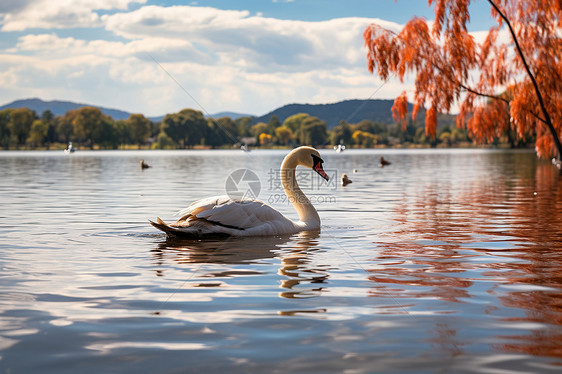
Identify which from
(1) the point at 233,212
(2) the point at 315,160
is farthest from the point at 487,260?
(2) the point at 315,160

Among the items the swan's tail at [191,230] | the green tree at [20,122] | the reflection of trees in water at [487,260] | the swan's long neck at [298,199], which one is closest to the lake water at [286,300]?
the reflection of trees in water at [487,260]

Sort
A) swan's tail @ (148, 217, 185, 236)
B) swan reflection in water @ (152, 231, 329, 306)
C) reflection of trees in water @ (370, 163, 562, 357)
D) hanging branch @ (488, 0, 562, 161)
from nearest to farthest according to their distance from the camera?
reflection of trees in water @ (370, 163, 562, 357), swan reflection in water @ (152, 231, 329, 306), swan's tail @ (148, 217, 185, 236), hanging branch @ (488, 0, 562, 161)

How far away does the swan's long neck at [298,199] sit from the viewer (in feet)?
47.3

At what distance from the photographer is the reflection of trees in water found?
282 inches

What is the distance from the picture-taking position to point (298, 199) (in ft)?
48.3

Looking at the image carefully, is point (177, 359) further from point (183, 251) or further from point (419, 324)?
point (183, 251)

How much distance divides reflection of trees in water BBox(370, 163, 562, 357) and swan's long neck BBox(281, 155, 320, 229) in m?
1.73

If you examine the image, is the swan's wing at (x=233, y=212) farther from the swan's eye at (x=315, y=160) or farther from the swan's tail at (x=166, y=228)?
the swan's eye at (x=315, y=160)

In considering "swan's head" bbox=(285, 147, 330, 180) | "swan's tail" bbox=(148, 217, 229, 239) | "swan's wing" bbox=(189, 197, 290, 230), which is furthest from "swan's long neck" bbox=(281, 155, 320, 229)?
"swan's tail" bbox=(148, 217, 229, 239)

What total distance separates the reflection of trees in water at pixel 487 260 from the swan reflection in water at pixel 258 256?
895 mm

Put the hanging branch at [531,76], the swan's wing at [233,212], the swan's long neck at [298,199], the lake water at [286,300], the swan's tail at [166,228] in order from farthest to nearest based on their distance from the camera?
the hanging branch at [531,76] → the swan's long neck at [298,199] → the swan's wing at [233,212] → the swan's tail at [166,228] → the lake water at [286,300]

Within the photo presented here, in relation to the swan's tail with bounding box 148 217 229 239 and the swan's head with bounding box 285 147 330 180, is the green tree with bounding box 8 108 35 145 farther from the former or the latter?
the swan's tail with bounding box 148 217 229 239

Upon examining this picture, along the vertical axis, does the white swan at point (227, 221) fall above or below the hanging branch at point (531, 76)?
below

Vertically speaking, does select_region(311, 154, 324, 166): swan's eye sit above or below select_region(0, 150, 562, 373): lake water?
above
